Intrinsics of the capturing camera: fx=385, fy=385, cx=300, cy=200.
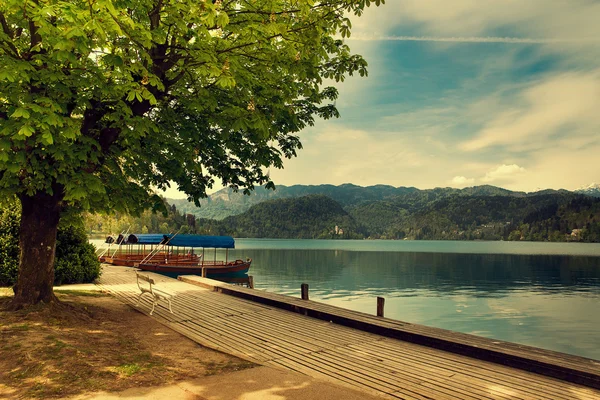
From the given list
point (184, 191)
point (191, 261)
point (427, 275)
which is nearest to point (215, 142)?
point (184, 191)

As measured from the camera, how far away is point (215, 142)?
38.0 feet

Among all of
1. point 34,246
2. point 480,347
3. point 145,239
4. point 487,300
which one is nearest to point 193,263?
point 145,239

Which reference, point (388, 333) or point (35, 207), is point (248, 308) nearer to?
point (388, 333)

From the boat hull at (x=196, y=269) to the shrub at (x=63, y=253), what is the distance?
53.9ft

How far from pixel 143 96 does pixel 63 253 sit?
640 inches

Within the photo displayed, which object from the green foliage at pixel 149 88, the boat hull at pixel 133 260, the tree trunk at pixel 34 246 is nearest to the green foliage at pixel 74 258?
the tree trunk at pixel 34 246

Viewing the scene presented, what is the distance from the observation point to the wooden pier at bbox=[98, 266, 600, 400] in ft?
22.6

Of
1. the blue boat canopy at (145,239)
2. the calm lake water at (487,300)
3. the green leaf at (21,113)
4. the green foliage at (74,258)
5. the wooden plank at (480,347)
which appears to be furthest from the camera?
the blue boat canopy at (145,239)

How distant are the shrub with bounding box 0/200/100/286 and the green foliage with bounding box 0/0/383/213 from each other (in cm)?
466

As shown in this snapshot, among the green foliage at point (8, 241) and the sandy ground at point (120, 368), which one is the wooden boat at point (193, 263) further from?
the sandy ground at point (120, 368)

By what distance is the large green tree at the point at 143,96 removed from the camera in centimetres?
739

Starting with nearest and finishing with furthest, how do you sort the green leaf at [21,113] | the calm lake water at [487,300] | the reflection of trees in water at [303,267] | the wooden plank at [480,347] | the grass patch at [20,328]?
the green leaf at [21,113], the wooden plank at [480,347], the grass patch at [20,328], the calm lake water at [487,300], the reflection of trees in water at [303,267]

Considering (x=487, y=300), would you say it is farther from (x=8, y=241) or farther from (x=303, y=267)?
(x=303, y=267)

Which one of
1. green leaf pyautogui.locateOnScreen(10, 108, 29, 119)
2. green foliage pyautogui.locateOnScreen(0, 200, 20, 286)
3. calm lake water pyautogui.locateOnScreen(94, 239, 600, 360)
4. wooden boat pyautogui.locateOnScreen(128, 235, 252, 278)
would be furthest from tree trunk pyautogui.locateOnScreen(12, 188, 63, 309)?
calm lake water pyautogui.locateOnScreen(94, 239, 600, 360)
